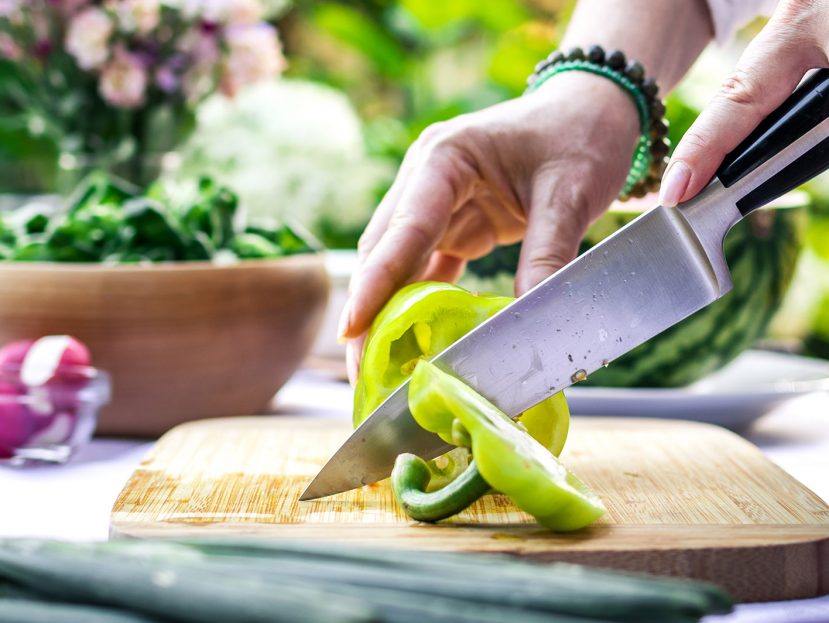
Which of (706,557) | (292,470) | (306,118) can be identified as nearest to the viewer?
(706,557)

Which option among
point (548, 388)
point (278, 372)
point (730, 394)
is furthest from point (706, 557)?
point (278, 372)

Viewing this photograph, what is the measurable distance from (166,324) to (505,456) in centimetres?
69

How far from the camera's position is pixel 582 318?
1080 mm

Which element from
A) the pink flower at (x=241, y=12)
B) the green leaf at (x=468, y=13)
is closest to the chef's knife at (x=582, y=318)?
the pink flower at (x=241, y=12)

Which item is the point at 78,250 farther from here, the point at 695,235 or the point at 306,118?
the point at 306,118

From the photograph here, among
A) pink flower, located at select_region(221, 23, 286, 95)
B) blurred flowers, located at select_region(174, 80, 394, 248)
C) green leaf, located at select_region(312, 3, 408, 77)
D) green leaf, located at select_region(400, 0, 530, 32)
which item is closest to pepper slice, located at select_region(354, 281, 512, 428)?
pink flower, located at select_region(221, 23, 286, 95)

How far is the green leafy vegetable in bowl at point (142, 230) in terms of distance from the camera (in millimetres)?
1519

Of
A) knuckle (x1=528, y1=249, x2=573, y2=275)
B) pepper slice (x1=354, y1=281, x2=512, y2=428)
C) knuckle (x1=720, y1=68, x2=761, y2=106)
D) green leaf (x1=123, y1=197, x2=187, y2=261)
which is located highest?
green leaf (x1=123, y1=197, x2=187, y2=261)

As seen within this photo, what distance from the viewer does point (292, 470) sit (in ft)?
3.99

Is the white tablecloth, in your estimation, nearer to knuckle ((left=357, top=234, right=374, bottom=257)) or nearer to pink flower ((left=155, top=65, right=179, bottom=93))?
knuckle ((left=357, top=234, right=374, bottom=257))

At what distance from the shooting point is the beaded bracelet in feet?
4.49

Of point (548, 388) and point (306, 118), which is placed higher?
point (306, 118)

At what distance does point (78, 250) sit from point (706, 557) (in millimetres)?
978

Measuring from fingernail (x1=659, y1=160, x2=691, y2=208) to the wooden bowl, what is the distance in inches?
26.4
